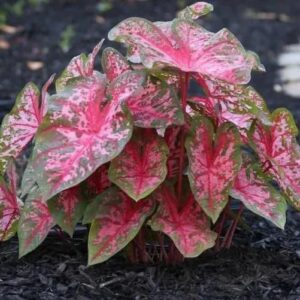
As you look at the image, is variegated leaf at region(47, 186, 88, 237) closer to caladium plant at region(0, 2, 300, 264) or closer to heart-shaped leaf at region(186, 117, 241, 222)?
caladium plant at region(0, 2, 300, 264)

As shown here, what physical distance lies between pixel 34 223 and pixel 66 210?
118 millimetres

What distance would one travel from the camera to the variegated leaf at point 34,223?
6.41 feet

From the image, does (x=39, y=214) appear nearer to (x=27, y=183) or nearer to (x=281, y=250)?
(x=27, y=183)

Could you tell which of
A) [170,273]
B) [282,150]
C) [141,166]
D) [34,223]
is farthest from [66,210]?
[282,150]

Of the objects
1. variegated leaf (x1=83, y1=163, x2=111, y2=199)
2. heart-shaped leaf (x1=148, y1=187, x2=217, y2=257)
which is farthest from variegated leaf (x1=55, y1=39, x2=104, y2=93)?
heart-shaped leaf (x1=148, y1=187, x2=217, y2=257)

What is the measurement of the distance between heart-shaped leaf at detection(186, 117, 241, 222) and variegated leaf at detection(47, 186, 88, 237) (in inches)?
11.6

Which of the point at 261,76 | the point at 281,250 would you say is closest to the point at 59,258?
the point at 281,250

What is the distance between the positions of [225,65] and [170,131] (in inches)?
9.7

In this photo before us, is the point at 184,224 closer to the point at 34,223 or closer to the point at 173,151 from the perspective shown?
the point at 173,151

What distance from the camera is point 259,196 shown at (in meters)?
1.95

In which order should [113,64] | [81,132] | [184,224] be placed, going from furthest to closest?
[113,64] → [184,224] → [81,132]

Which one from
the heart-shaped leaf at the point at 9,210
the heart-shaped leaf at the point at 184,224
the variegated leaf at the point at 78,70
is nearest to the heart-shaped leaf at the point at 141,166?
the heart-shaped leaf at the point at 184,224

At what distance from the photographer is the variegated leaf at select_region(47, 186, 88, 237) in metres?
1.90

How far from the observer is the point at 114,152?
1711 mm
